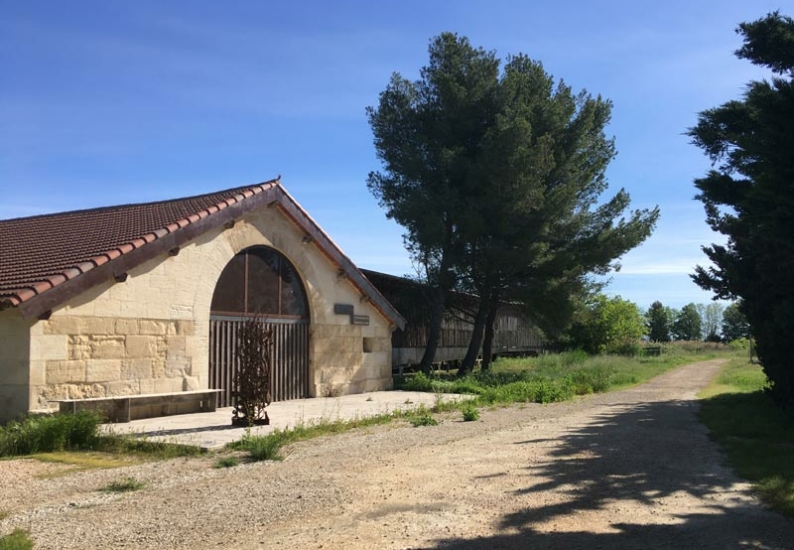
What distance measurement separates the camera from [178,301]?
1443 cm

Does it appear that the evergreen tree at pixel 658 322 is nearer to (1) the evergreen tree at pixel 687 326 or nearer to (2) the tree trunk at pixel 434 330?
(1) the evergreen tree at pixel 687 326

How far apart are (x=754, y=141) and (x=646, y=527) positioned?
428 cm

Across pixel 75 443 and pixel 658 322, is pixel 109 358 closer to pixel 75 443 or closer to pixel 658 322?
pixel 75 443

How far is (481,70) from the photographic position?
2420cm

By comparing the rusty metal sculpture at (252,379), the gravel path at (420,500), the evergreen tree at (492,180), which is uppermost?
the evergreen tree at (492,180)

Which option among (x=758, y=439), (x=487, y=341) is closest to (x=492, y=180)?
(x=487, y=341)

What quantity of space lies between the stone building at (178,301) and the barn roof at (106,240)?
0.10ft

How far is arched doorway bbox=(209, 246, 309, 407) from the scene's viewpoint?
15.6 m

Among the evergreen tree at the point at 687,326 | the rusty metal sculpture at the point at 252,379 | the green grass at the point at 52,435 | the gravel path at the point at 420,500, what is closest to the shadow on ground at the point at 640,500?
the gravel path at the point at 420,500

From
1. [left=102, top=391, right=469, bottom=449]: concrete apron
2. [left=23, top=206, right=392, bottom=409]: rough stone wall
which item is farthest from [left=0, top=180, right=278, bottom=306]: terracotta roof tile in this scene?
[left=102, top=391, right=469, bottom=449]: concrete apron

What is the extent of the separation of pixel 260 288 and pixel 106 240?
3.97 metres

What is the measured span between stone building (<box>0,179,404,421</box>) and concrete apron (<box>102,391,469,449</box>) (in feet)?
Result: 3.24

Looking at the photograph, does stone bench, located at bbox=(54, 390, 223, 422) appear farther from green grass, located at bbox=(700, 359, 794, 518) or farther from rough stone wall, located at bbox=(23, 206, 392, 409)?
green grass, located at bbox=(700, 359, 794, 518)

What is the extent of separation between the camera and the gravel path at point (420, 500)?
222 inches
